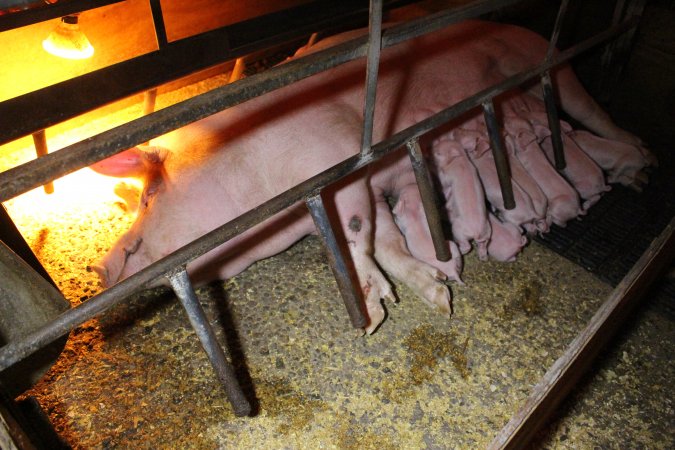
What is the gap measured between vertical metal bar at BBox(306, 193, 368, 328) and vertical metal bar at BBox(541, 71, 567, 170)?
4.68ft

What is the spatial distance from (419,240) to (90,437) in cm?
154

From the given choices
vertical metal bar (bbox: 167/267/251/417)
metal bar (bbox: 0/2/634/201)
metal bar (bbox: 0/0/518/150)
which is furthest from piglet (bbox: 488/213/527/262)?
vertical metal bar (bbox: 167/267/251/417)

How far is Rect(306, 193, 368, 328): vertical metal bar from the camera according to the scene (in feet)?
5.17

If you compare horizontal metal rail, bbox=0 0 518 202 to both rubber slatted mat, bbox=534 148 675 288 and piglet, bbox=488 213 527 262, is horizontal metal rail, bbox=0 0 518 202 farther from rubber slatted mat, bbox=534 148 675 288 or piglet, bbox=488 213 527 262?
rubber slatted mat, bbox=534 148 675 288

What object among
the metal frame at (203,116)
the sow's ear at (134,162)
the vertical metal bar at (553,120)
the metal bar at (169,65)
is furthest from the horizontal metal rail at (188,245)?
the sow's ear at (134,162)

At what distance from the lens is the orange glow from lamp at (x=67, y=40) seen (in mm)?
2311

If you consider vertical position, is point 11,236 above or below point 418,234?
above

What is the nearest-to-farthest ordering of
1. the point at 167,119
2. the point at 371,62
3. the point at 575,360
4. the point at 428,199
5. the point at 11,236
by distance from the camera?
the point at 167,119
the point at 575,360
the point at 371,62
the point at 11,236
the point at 428,199

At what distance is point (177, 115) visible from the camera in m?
1.09

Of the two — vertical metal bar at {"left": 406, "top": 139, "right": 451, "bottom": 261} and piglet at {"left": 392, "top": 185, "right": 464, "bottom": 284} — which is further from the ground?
vertical metal bar at {"left": 406, "top": 139, "right": 451, "bottom": 261}

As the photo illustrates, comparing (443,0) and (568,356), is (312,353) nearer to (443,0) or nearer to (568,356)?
(568,356)

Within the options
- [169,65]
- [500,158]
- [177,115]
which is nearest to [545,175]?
[500,158]

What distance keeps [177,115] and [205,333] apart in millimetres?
656

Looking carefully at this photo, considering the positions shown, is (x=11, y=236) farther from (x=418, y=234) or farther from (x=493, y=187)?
(x=493, y=187)
